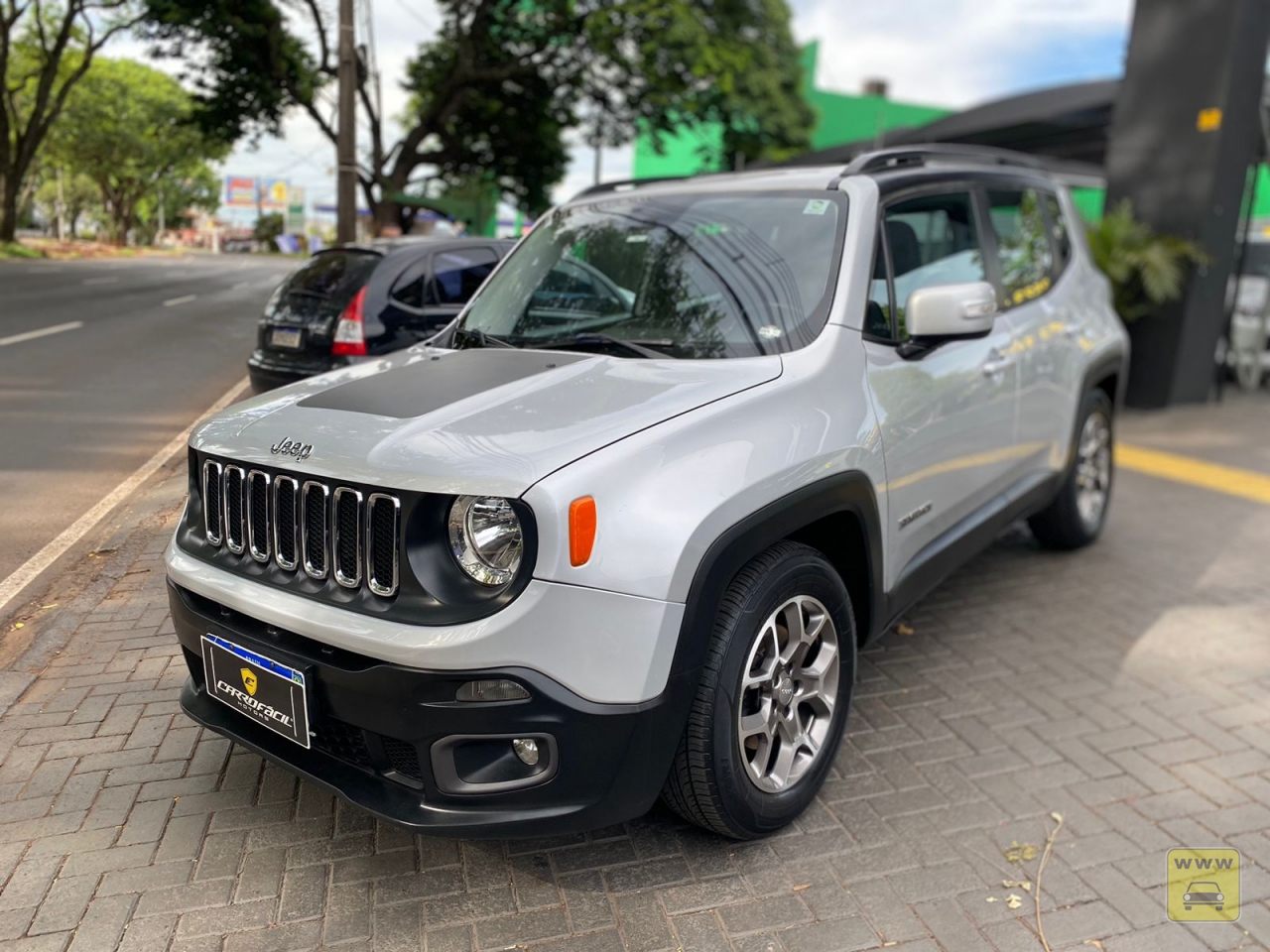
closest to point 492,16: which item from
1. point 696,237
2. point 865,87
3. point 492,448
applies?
point 696,237

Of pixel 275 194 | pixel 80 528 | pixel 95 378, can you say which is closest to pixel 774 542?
pixel 80 528

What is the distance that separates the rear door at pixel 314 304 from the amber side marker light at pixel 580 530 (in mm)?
5086

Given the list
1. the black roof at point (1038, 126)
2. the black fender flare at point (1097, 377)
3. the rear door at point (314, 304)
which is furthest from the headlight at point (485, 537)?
the black roof at point (1038, 126)

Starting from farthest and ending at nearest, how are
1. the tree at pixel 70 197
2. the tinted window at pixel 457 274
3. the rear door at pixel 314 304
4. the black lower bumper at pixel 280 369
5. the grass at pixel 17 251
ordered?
the tree at pixel 70 197
the grass at pixel 17 251
the tinted window at pixel 457 274
the rear door at pixel 314 304
the black lower bumper at pixel 280 369

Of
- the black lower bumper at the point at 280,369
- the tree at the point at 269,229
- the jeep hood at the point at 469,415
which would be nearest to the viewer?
the jeep hood at the point at 469,415

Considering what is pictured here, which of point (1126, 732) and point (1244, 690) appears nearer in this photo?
point (1126, 732)

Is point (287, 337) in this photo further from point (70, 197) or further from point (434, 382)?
point (70, 197)

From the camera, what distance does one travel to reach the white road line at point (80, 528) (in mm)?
4297

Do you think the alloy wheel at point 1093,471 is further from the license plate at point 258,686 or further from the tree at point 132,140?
the tree at point 132,140

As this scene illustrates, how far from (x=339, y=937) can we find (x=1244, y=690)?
362cm

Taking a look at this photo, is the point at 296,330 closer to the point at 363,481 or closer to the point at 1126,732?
the point at 363,481

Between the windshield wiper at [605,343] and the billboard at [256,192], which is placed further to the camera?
the billboard at [256,192]

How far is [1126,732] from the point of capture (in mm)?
3621

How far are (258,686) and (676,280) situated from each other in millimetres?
1882
